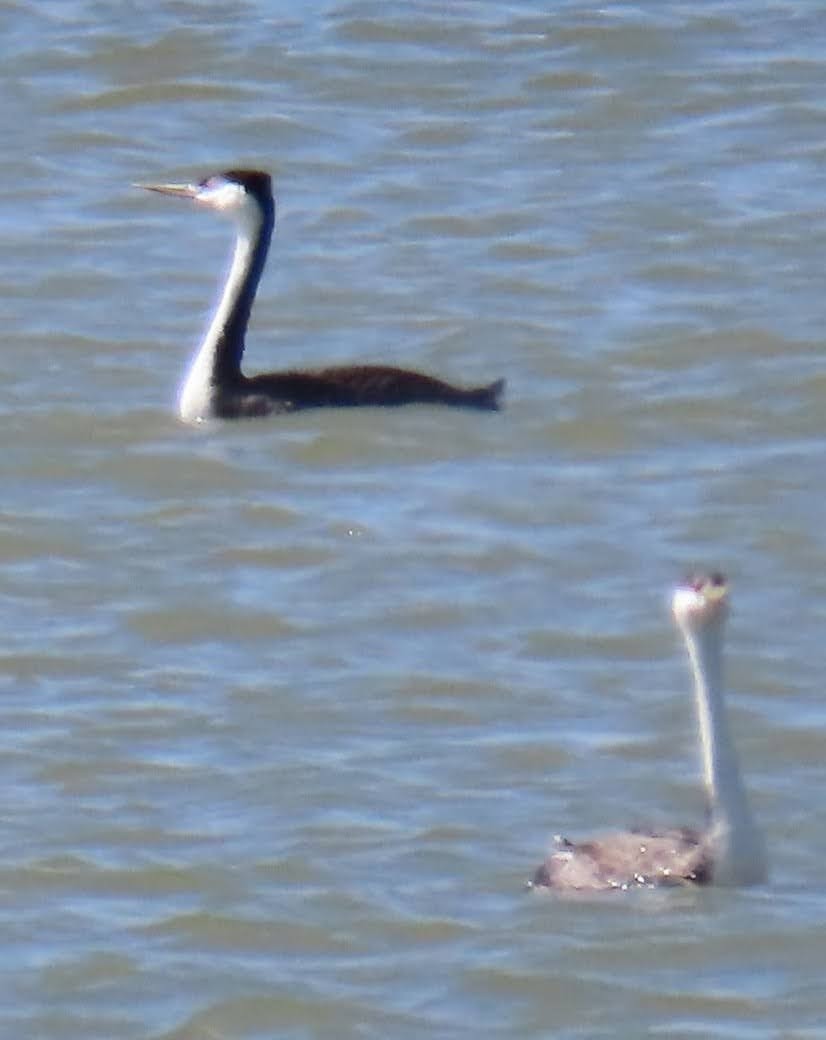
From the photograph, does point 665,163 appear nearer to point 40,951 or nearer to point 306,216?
point 306,216

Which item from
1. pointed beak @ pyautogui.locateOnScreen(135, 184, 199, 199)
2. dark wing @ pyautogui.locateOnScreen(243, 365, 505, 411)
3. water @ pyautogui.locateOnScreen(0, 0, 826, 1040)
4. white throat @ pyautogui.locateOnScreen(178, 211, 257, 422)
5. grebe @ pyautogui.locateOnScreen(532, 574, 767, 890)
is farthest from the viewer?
pointed beak @ pyautogui.locateOnScreen(135, 184, 199, 199)

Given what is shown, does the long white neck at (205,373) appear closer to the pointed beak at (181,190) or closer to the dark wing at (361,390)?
the dark wing at (361,390)

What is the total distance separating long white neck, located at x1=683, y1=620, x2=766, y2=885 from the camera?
8383mm

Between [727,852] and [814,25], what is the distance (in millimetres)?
9566

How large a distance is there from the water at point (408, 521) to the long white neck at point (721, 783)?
10cm

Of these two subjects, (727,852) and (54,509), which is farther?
(54,509)

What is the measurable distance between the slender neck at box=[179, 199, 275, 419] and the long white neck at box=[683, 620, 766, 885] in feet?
14.3

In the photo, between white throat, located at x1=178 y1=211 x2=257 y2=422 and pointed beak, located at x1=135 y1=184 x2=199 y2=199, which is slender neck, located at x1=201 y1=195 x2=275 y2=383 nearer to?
white throat, located at x1=178 y1=211 x2=257 y2=422

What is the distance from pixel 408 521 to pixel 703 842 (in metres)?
3.26

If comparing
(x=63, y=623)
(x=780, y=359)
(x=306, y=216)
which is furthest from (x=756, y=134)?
(x=63, y=623)

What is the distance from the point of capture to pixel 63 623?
10.6m

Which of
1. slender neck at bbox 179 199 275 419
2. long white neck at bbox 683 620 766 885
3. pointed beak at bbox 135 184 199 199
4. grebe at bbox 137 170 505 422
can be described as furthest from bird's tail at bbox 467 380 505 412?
long white neck at bbox 683 620 766 885

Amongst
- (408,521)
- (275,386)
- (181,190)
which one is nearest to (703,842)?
(408,521)

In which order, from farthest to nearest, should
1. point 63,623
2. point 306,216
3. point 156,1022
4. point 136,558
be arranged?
1. point 306,216
2. point 136,558
3. point 63,623
4. point 156,1022
